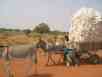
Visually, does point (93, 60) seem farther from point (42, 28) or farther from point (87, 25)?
point (87, 25)

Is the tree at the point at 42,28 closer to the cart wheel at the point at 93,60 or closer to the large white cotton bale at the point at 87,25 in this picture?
the large white cotton bale at the point at 87,25

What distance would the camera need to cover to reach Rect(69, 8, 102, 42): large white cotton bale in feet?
38.3

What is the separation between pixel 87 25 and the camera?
40.1ft

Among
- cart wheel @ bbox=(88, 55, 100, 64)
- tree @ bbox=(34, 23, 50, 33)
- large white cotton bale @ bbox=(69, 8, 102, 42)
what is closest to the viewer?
cart wheel @ bbox=(88, 55, 100, 64)

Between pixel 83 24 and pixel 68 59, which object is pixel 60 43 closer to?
pixel 83 24

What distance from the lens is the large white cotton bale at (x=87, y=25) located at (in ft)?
38.3

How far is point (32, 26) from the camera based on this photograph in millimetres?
11320

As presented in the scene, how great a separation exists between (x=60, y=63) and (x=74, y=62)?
1.62 ft

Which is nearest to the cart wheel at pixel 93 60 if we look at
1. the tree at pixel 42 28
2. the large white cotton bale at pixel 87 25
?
the large white cotton bale at pixel 87 25

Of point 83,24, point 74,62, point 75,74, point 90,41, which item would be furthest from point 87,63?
point 83,24

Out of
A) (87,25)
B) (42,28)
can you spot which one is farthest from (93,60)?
(87,25)

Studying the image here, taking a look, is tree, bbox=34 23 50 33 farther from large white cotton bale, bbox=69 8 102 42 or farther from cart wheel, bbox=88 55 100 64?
cart wheel, bbox=88 55 100 64

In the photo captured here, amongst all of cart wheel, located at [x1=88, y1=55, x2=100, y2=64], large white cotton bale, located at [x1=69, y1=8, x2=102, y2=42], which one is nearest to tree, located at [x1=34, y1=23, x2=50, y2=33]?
large white cotton bale, located at [x1=69, y1=8, x2=102, y2=42]

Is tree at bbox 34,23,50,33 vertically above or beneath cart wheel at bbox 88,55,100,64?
above
